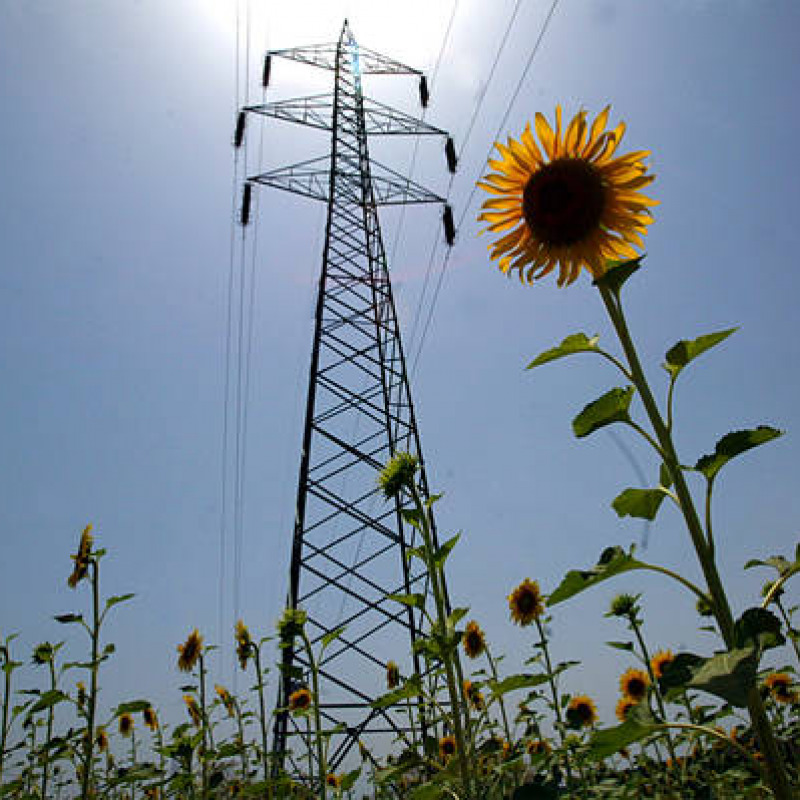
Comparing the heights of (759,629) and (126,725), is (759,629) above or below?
below

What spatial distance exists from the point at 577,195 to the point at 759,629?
1239mm

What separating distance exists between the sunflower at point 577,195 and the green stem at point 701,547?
0.46 metres

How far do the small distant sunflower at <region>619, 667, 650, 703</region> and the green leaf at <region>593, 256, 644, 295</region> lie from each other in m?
5.41

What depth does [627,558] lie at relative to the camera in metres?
0.96

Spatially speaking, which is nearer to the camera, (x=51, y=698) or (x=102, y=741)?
(x=51, y=698)

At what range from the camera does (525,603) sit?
5273 mm

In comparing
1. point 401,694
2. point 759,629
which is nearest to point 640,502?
point 759,629

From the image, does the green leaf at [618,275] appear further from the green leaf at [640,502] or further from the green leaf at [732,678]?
the green leaf at [732,678]

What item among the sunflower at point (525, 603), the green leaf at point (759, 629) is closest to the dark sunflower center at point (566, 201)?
the green leaf at point (759, 629)

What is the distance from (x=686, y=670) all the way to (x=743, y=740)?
16.8ft

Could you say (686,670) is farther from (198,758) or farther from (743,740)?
(743,740)

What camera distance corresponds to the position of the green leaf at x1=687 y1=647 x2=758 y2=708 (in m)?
0.68

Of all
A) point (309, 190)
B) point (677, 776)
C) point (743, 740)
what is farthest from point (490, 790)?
point (309, 190)

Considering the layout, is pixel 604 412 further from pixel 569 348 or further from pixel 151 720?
pixel 151 720
